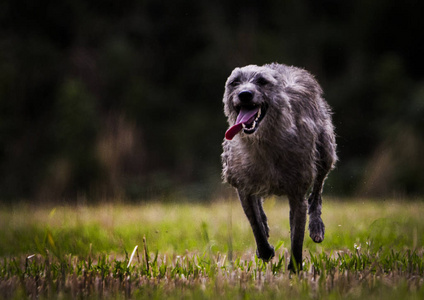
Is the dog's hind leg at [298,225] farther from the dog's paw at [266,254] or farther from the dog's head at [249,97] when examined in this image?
the dog's head at [249,97]

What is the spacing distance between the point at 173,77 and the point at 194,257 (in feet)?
47.9

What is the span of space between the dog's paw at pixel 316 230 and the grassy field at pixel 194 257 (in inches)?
7.8

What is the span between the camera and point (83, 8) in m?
18.6

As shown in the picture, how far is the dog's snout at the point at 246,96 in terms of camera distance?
172 inches

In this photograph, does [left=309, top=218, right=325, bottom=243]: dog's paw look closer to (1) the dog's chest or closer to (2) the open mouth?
(1) the dog's chest

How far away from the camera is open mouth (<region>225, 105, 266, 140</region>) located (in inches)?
173

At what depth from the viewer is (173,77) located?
18.9 meters

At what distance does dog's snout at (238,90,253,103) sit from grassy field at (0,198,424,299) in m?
1.07

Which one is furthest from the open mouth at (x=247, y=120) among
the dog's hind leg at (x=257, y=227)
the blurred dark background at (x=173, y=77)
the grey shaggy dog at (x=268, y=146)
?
the blurred dark background at (x=173, y=77)

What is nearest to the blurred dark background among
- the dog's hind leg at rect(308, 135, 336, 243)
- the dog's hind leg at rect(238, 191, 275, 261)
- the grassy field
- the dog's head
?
the grassy field

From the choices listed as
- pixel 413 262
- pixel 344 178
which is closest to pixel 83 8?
pixel 344 178

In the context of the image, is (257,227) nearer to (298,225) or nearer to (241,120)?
(298,225)

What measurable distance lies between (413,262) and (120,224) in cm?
425

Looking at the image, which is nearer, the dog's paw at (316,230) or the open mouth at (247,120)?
the open mouth at (247,120)
